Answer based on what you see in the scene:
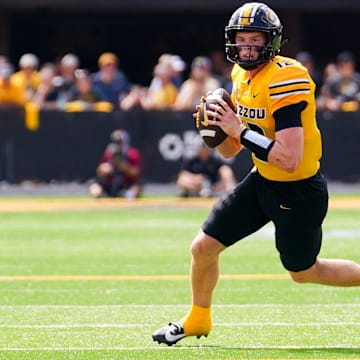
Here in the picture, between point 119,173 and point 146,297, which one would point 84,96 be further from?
point 146,297

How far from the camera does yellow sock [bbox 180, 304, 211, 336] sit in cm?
650

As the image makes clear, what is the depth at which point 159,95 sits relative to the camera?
59.9ft

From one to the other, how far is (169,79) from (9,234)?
640 centimetres

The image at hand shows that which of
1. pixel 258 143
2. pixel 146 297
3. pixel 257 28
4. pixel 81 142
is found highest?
pixel 257 28

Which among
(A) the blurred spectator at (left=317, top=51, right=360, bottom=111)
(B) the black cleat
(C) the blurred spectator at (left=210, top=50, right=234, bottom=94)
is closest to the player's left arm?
(B) the black cleat

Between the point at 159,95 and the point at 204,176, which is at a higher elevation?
the point at 159,95

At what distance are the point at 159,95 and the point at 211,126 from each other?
12.0 metres

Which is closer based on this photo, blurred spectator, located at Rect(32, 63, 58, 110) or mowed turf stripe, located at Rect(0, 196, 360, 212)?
mowed turf stripe, located at Rect(0, 196, 360, 212)

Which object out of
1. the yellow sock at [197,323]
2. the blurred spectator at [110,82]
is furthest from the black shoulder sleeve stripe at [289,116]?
the blurred spectator at [110,82]

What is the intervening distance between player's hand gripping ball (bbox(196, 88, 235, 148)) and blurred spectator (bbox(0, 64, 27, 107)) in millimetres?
11686

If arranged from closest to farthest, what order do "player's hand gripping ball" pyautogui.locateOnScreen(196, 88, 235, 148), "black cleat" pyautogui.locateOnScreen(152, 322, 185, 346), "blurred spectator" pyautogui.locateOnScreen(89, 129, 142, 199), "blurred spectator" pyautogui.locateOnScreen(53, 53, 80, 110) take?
"player's hand gripping ball" pyautogui.locateOnScreen(196, 88, 235, 148), "black cleat" pyautogui.locateOnScreen(152, 322, 185, 346), "blurred spectator" pyautogui.locateOnScreen(89, 129, 142, 199), "blurred spectator" pyautogui.locateOnScreen(53, 53, 80, 110)

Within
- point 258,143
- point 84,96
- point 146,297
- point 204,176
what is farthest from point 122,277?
point 84,96

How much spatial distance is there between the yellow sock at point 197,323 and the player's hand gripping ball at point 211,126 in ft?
3.04

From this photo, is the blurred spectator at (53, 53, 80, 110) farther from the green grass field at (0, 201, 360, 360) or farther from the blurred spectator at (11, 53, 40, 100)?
the green grass field at (0, 201, 360, 360)
